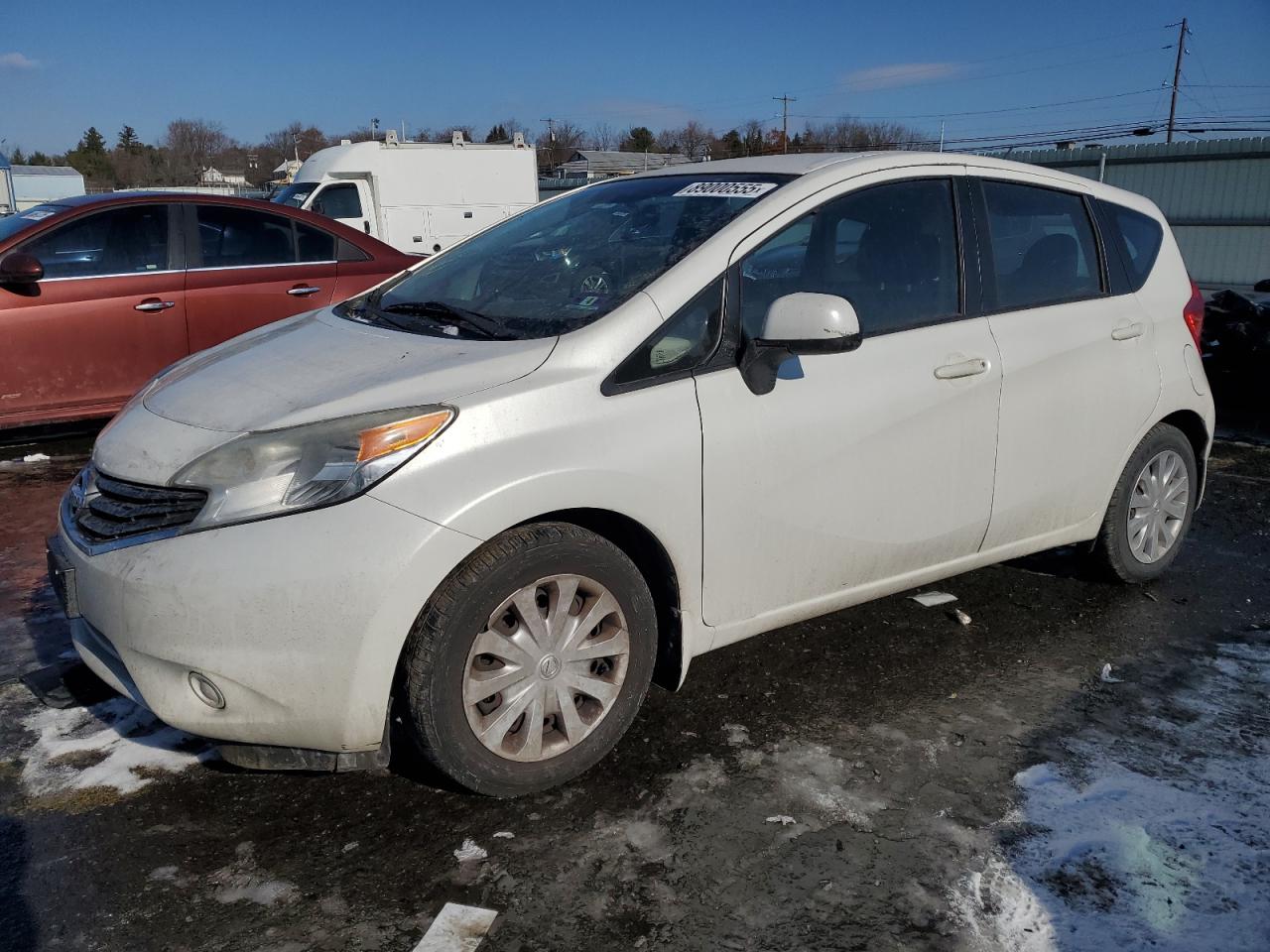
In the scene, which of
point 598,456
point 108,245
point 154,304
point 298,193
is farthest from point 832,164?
point 298,193

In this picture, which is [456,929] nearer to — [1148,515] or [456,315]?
[456,315]

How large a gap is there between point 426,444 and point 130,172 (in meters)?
103

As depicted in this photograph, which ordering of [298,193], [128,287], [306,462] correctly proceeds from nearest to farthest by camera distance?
1. [306,462]
2. [128,287]
3. [298,193]

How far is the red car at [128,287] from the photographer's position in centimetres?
639

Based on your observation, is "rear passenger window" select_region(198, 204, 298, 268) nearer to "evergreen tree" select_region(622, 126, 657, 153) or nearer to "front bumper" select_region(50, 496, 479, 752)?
"front bumper" select_region(50, 496, 479, 752)

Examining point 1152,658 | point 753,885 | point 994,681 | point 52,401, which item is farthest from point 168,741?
point 52,401

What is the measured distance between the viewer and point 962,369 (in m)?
3.66

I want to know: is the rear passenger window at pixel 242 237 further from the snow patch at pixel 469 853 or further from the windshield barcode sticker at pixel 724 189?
the snow patch at pixel 469 853

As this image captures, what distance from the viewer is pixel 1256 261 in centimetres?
2475

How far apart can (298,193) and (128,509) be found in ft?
53.8

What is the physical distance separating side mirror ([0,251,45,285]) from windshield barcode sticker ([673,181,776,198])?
174 inches

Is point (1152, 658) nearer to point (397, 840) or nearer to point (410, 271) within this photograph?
point (397, 840)

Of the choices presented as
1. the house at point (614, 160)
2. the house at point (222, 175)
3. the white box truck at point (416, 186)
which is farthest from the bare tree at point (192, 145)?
the white box truck at point (416, 186)

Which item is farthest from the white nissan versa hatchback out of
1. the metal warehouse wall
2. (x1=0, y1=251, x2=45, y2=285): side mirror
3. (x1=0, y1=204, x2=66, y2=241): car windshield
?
the metal warehouse wall
